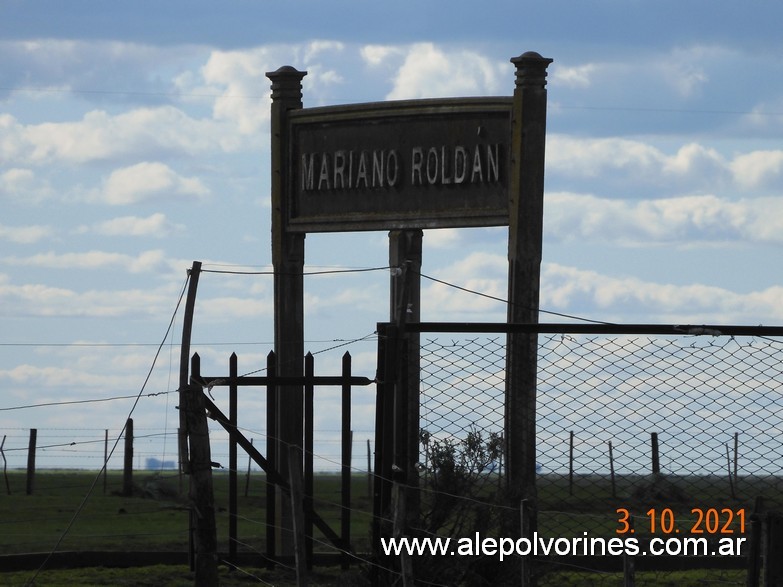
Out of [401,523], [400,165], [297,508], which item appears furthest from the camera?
[400,165]

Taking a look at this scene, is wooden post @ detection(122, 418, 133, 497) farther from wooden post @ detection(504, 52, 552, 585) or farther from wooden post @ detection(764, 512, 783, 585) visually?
wooden post @ detection(764, 512, 783, 585)

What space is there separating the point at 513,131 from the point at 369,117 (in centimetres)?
184

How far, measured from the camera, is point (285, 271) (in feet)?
49.2

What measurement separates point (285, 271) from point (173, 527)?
21.5 ft

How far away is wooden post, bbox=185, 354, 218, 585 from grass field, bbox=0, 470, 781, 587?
1.08 m

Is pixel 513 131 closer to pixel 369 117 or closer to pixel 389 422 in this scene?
pixel 369 117

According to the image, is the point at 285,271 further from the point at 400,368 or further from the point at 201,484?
the point at 400,368

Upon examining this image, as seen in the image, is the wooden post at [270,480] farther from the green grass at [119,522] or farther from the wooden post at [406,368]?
the wooden post at [406,368]

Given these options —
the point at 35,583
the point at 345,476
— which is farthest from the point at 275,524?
the point at 35,583

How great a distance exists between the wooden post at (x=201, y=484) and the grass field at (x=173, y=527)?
1083mm

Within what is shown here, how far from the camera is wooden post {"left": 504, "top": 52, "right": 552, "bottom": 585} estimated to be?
12.1 m

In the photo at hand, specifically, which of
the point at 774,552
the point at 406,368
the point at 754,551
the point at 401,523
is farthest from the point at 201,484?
the point at 774,552

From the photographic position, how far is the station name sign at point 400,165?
520 inches

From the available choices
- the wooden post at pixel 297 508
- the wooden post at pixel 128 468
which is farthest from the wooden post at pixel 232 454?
the wooden post at pixel 128 468
